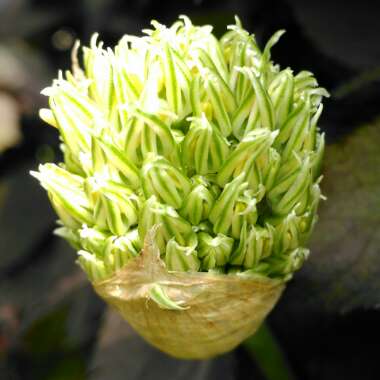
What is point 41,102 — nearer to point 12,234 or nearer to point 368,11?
point 12,234

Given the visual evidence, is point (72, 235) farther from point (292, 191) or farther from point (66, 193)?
point (292, 191)

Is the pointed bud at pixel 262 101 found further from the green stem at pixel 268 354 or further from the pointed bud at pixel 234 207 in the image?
the green stem at pixel 268 354

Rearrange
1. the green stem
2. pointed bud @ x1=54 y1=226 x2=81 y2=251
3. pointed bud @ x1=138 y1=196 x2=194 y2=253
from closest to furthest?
pointed bud @ x1=138 y1=196 x2=194 y2=253, pointed bud @ x1=54 y1=226 x2=81 y2=251, the green stem

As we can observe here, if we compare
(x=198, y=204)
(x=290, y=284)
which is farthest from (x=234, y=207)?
(x=290, y=284)

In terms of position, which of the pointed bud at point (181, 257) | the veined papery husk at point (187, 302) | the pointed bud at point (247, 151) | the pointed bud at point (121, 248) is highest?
the pointed bud at point (247, 151)

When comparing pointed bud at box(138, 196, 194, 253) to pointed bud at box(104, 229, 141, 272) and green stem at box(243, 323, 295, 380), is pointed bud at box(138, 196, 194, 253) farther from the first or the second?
green stem at box(243, 323, 295, 380)

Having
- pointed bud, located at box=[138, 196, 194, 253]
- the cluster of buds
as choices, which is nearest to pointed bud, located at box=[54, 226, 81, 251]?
the cluster of buds

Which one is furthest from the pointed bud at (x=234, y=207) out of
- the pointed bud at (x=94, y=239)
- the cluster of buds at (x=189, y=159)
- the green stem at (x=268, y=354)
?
the green stem at (x=268, y=354)
